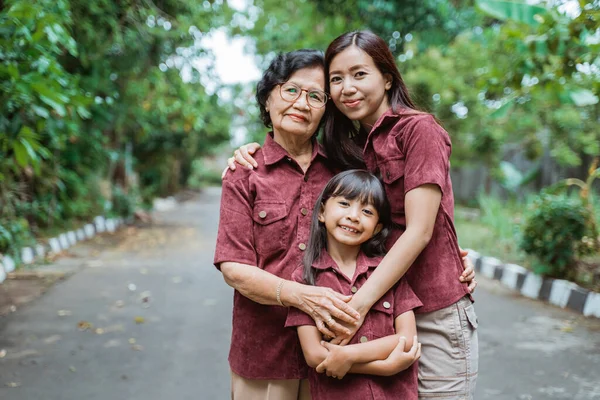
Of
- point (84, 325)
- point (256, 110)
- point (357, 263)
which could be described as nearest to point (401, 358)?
point (357, 263)

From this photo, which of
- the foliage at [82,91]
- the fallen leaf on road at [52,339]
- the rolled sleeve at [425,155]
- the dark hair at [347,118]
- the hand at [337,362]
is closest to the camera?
the hand at [337,362]

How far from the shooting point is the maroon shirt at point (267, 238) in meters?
2.22

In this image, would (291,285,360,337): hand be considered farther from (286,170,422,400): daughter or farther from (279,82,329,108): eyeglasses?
(279,82,329,108): eyeglasses

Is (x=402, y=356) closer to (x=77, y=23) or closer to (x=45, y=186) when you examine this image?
(x=77, y=23)


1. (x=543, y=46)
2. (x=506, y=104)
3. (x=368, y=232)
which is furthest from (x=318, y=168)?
(x=506, y=104)

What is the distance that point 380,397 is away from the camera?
1.96m

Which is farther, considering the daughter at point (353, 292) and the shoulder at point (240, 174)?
the shoulder at point (240, 174)

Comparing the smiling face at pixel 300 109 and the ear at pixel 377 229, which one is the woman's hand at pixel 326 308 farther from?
the smiling face at pixel 300 109

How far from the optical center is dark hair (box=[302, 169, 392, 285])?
2.11m

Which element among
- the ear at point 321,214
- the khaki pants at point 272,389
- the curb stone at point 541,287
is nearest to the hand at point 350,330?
the ear at point 321,214

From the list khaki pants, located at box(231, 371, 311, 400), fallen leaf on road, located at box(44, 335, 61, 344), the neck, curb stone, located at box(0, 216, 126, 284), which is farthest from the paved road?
the neck

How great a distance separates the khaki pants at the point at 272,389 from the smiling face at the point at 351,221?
64cm

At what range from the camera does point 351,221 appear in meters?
2.10

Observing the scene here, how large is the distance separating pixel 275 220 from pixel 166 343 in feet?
11.2
